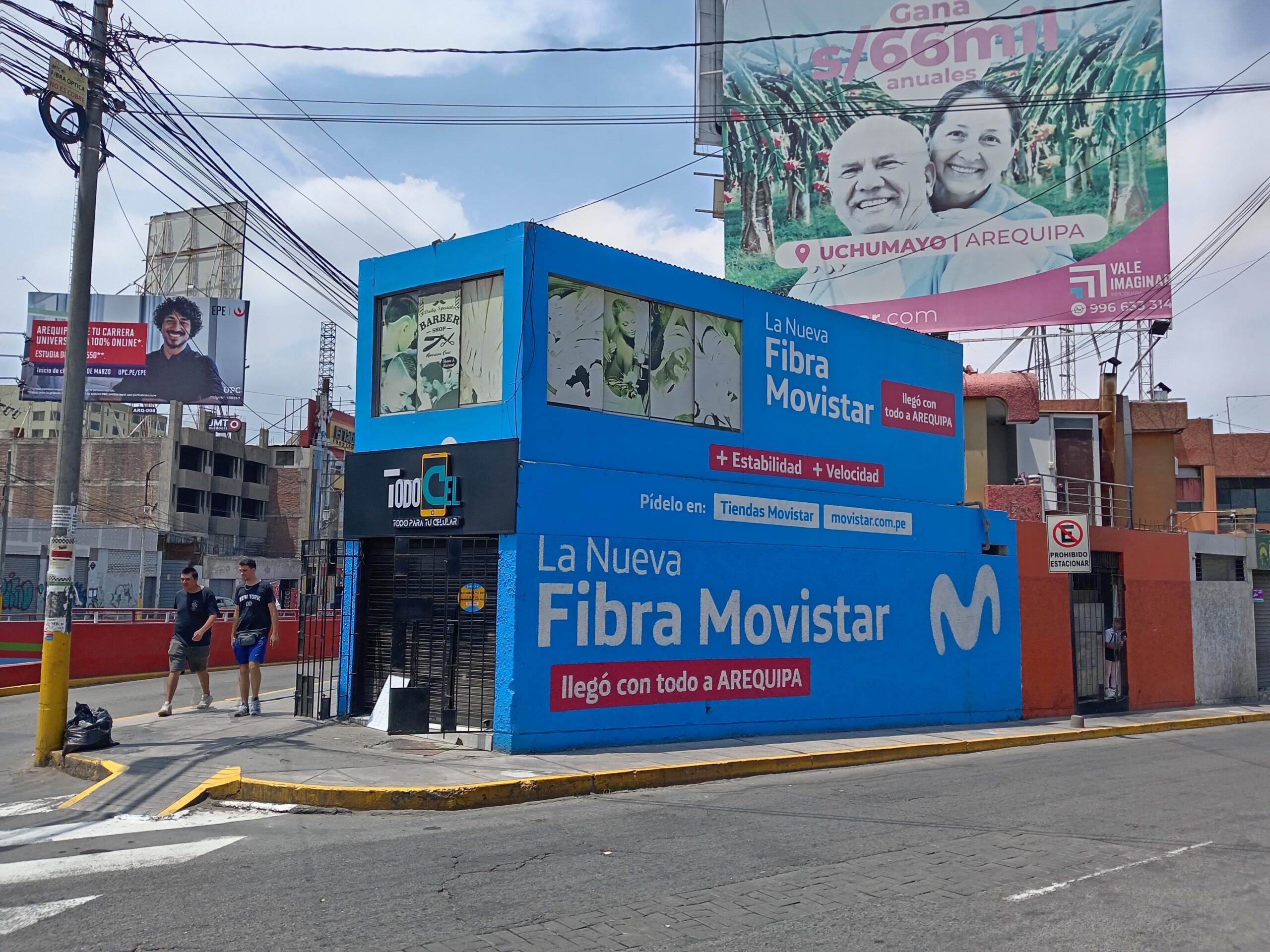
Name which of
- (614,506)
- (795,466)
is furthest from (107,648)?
(795,466)

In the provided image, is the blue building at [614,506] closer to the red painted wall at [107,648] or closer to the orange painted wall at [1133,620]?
the orange painted wall at [1133,620]

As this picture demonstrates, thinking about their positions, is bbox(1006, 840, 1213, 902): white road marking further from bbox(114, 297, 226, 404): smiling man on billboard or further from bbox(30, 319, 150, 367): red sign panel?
bbox(30, 319, 150, 367): red sign panel

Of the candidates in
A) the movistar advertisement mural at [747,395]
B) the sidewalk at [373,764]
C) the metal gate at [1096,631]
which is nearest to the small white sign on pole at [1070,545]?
the metal gate at [1096,631]

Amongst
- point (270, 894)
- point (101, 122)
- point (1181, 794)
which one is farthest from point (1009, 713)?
point (101, 122)

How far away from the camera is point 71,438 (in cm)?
1064

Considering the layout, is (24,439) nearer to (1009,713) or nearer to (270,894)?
(1009,713)

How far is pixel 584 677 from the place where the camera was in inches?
474

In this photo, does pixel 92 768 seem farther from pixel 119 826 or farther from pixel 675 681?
pixel 675 681

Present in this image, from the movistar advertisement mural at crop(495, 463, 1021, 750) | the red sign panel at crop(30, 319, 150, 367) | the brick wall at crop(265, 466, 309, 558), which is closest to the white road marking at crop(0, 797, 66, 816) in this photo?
the movistar advertisement mural at crop(495, 463, 1021, 750)

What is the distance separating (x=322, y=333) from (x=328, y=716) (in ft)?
153

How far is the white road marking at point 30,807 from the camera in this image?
8445 millimetres

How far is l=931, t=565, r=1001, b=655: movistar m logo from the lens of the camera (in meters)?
17.0

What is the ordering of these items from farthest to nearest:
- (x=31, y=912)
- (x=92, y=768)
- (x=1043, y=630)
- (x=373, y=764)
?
(x=1043, y=630) → (x=373, y=764) → (x=92, y=768) → (x=31, y=912)

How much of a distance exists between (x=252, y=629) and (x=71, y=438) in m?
3.23
